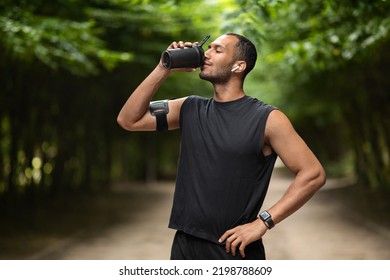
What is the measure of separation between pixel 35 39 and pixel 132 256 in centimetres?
372

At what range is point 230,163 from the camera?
10.3 ft

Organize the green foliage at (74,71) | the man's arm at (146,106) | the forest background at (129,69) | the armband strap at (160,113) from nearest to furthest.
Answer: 1. the man's arm at (146,106)
2. the armband strap at (160,113)
3. the forest background at (129,69)
4. the green foliage at (74,71)

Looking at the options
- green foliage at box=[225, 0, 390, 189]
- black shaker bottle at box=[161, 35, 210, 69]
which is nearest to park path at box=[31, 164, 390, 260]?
green foliage at box=[225, 0, 390, 189]

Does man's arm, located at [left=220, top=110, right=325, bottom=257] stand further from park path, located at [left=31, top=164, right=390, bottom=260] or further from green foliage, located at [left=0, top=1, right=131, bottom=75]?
park path, located at [left=31, top=164, right=390, bottom=260]

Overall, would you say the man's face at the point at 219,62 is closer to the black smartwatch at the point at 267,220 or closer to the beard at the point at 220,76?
the beard at the point at 220,76

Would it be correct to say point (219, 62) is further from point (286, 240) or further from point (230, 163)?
point (286, 240)

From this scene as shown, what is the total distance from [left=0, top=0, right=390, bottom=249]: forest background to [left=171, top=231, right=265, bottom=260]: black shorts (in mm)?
2644

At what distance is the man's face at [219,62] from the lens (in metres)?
3.22

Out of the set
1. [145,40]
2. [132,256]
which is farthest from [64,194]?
[132,256]

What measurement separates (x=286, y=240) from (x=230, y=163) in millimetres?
8356

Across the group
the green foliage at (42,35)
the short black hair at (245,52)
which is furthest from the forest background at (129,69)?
the short black hair at (245,52)

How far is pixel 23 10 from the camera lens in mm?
7523

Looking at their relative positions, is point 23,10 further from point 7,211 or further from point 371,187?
Answer: point 371,187

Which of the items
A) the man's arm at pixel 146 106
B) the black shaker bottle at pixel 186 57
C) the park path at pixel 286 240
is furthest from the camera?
the park path at pixel 286 240
